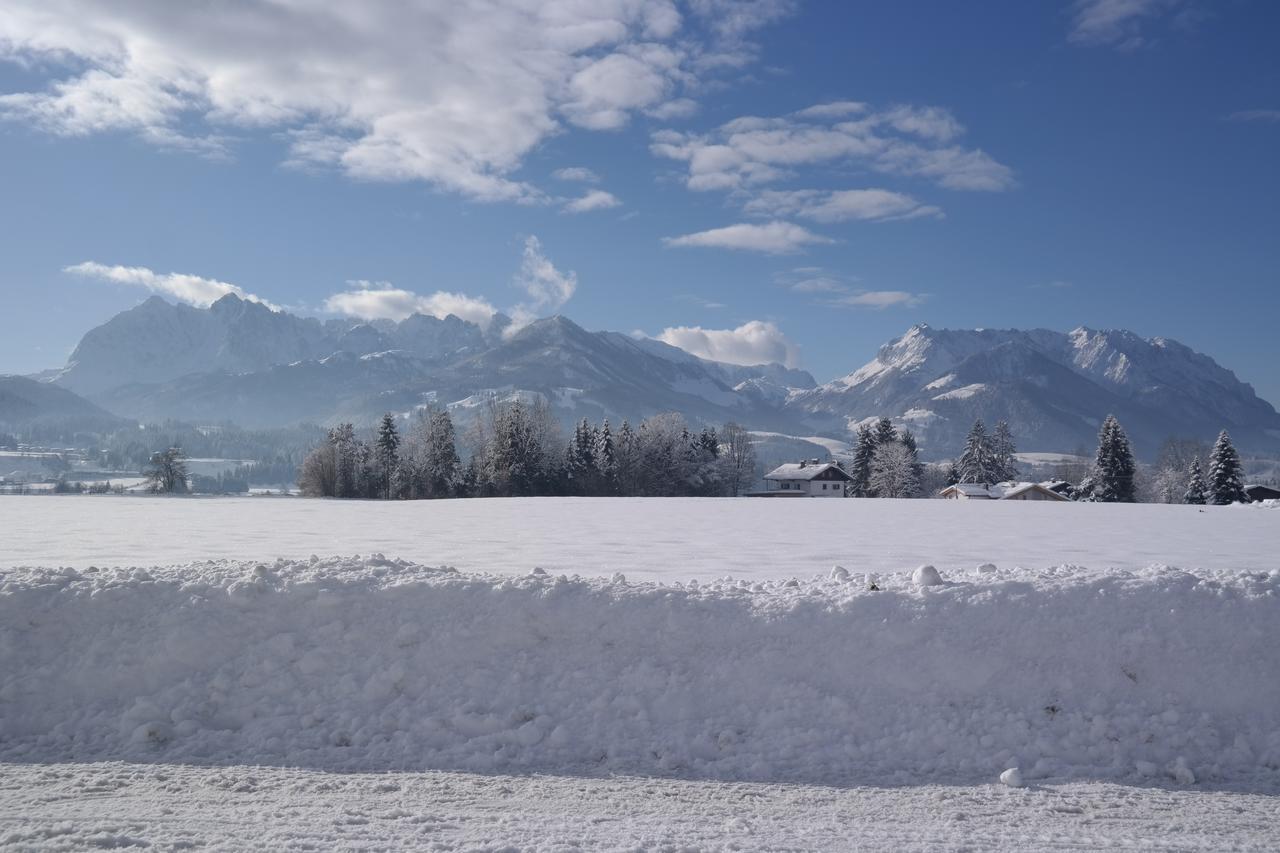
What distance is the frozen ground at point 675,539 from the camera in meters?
17.1

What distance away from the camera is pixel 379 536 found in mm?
24766

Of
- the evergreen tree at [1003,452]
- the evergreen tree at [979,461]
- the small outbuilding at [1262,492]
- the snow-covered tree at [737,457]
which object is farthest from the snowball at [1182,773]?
the small outbuilding at [1262,492]

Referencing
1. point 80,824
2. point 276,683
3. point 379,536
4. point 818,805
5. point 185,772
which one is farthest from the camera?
point 379,536

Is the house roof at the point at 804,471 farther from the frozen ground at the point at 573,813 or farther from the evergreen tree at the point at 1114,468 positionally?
the frozen ground at the point at 573,813

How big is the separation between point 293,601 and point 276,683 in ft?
4.19

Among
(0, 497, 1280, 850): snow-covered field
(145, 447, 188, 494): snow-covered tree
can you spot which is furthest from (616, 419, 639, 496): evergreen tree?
(0, 497, 1280, 850): snow-covered field

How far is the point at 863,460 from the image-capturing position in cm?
9025

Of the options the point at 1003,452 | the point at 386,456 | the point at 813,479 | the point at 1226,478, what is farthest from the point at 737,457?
the point at 1226,478

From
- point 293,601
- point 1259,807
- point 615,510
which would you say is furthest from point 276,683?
point 615,510

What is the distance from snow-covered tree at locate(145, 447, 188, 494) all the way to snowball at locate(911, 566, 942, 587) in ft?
282

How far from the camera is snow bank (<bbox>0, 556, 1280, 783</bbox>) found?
7504 millimetres

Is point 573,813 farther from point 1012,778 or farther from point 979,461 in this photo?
point 979,461

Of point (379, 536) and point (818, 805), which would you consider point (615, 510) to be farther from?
point (818, 805)

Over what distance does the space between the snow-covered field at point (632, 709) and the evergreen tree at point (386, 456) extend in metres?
68.7
